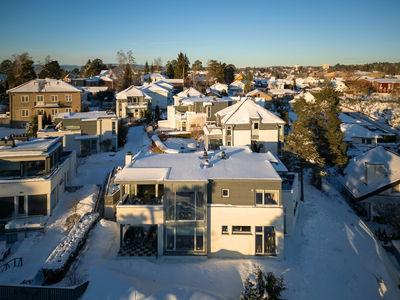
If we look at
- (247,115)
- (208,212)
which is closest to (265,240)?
(208,212)

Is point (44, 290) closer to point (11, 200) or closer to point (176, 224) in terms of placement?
point (176, 224)

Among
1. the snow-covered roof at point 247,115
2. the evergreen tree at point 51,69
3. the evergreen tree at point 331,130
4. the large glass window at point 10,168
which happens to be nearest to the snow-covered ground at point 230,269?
the large glass window at point 10,168

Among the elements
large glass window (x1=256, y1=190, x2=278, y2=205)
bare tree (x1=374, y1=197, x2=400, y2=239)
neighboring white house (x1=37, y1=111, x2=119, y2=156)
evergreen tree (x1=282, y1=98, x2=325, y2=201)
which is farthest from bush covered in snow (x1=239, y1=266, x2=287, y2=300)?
neighboring white house (x1=37, y1=111, x2=119, y2=156)

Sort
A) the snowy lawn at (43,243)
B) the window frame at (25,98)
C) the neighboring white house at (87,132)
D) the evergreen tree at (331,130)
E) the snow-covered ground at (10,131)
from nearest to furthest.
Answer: the snowy lawn at (43,243), the evergreen tree at (331,130), the neighboring white house at (87,132), the snow-covered ground at (10,131), the window frame at (25,98)

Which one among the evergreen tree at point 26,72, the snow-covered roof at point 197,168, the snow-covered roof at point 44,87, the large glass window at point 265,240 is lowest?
the large glass window at point 265,240

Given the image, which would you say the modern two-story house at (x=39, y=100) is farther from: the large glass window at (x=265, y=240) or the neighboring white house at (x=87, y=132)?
the large glass window at (x=265, y=240)

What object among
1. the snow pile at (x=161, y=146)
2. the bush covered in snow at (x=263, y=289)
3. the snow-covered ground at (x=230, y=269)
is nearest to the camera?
the bush covered in snow at (x=263, y=289)
